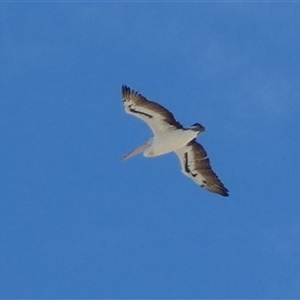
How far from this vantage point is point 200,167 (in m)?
49.7

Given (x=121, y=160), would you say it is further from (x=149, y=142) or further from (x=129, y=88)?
(x=129, y=88)

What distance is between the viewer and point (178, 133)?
47.6m

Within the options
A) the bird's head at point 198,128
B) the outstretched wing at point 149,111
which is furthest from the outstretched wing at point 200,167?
the bird's head at point 198,128

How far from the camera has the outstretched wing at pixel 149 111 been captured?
153 feet

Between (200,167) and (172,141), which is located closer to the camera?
(172,141)

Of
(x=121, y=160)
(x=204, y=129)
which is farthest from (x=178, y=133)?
(x=121, y=160)

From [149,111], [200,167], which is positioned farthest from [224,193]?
[149,111]

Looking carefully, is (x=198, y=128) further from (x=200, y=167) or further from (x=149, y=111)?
(x=200, y=167)

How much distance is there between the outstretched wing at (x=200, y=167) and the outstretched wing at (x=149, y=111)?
180cm

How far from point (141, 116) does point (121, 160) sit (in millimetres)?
4475

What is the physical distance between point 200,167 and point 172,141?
2202 mm

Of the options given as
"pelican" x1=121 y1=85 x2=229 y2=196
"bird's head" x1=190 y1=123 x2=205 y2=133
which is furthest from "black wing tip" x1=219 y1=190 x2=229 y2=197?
"bird's head" x1=190 y1=123 x2=205 y2=133

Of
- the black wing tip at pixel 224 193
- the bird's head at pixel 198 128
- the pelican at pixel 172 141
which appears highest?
the pelican at pixel 172 141

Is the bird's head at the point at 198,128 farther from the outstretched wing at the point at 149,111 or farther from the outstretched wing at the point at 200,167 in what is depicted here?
the outstretched wing at the point at 200,167
